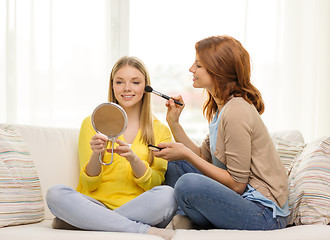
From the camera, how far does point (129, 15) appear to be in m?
3.09

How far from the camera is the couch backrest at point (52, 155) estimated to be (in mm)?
2113

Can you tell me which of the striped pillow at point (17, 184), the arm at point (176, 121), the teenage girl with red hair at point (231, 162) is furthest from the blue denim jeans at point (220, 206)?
the striped pillow at point (17, 184)

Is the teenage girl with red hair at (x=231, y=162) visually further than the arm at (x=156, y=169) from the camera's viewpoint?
No

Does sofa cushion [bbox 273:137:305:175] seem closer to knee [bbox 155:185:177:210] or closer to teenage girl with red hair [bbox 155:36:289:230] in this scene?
teenage girl with red hair [bbox 155:36:289:230]

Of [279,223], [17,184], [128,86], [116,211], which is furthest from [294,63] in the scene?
[17,184]

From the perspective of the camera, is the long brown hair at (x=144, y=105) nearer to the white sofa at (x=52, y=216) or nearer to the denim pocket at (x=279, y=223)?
the white sofa at (x=52, y=216)

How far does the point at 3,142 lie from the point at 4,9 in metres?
1.22

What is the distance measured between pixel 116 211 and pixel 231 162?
1.58 feet

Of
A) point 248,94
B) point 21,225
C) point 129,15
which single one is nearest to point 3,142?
point 21,225

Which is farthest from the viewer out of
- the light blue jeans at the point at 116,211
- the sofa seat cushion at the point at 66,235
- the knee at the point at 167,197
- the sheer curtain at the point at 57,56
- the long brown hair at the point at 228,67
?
the sheer curtain at the point at 57,56

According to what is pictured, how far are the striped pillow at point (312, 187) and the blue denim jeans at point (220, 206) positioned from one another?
176 mm

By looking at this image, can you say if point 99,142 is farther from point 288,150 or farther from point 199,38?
point 199,38

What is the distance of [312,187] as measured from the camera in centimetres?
194

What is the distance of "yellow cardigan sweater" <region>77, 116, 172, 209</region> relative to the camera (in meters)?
1.95
